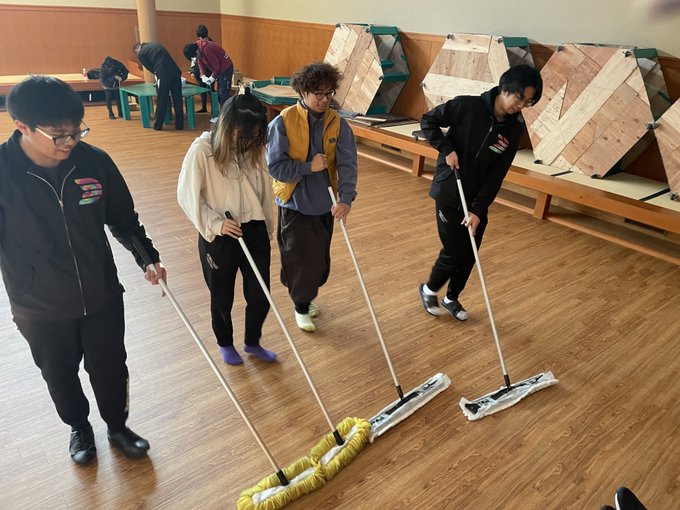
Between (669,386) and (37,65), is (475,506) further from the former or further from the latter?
(37,65)

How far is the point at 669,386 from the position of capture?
2.32 meters

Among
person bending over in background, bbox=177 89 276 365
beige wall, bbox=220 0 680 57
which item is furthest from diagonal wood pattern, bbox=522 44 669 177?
person bending over in background, bbox=177 89 276 365

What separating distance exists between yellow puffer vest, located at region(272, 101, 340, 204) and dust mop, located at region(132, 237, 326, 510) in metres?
0.69

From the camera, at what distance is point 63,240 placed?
4.58 ft

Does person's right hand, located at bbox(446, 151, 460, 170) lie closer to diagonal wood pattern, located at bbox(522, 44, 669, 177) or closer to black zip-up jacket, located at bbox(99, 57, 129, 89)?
diagonal wood pattern, located at bbox(522, 44, 669, 177)

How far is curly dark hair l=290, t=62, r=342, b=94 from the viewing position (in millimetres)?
1891

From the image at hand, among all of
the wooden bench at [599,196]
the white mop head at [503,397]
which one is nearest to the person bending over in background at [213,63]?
the wooden bench at [599,196]

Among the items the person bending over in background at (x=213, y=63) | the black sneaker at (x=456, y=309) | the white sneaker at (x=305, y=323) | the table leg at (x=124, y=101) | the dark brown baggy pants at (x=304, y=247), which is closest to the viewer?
the dark brown baggy pants at (x=304, y=247)

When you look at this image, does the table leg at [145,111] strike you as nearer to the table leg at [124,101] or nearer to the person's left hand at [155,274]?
the table leg at [124,101]

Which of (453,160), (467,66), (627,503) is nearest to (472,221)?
(453,160)

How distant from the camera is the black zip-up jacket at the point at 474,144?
2.26 m

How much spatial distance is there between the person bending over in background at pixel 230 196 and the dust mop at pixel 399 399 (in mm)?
336

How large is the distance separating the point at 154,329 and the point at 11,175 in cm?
136

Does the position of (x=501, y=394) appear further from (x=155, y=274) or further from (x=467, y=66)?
(x=467, y=66)
